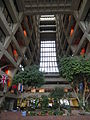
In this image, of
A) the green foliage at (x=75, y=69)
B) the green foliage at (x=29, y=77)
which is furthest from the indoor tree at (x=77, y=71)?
the green foliage at (x=29, y=77)

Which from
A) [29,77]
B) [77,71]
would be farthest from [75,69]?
[29,77]

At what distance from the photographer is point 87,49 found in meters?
23.1

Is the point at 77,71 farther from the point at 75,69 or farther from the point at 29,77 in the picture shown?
the point at 29,77

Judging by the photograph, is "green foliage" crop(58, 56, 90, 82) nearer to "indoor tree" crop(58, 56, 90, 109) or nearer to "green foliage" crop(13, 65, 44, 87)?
"indoor tree" crop(58, 56, 90, 109)

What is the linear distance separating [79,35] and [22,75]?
15.8 meters

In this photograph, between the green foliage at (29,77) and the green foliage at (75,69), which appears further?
the green foliage at (29,77)

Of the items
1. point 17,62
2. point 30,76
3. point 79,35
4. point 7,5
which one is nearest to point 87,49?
point 79,35

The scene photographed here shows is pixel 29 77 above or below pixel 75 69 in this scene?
below

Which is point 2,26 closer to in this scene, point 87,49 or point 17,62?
point 17,62

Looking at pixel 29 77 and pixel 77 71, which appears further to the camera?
pixel 29 77

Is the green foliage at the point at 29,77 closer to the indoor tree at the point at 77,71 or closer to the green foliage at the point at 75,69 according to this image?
the indoor tree at the point at 77,71

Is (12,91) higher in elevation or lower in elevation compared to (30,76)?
lower

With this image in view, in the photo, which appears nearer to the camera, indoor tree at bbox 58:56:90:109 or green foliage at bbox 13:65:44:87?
indoor tree at bbox 58:56:90:109

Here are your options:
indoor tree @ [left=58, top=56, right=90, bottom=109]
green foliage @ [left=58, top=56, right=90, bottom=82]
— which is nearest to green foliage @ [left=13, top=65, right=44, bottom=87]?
indoor tree @ [left=58, top=56, right=90, bottom=109]
